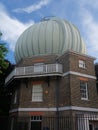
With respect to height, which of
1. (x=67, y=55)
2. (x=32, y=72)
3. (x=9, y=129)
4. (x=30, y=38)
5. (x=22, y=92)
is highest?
(x=30, y=38)

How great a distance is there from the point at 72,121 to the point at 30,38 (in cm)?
1380

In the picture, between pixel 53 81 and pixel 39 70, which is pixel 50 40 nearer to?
pixel 39 70

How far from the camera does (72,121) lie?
2077cm

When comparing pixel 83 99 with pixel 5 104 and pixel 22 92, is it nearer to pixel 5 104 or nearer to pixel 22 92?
pixel 22 92

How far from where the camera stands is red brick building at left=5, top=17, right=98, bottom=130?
23000mm

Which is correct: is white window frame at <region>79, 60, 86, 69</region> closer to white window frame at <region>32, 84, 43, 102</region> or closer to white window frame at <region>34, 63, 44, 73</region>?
white window frame at <region>34, 63, 44, 73</region>

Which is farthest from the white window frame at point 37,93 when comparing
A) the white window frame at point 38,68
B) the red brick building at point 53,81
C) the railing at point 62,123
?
the railing at point 62,123

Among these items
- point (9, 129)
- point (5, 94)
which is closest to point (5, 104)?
point (5, 94)

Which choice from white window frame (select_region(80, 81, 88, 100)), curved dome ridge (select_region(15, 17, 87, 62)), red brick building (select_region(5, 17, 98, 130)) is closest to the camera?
red brick building (select_region(5, 17, 98, 130))

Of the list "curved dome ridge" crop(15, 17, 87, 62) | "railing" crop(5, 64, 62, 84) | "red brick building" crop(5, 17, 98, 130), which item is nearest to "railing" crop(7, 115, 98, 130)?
"red brick building" crop(5, 17, 98, 130)

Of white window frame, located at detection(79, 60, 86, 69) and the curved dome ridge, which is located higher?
the curved dome ridge

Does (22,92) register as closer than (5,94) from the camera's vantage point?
Yes

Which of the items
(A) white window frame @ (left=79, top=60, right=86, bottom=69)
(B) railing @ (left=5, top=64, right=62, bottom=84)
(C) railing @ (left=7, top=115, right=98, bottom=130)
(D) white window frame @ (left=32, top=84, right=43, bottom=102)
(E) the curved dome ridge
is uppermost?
(E) the curved dome ridge

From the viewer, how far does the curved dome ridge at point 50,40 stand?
1097 inches
